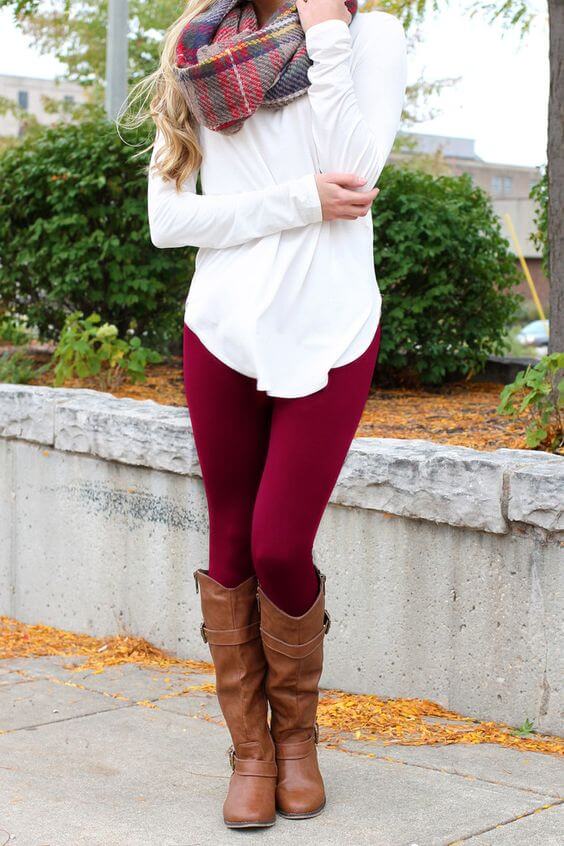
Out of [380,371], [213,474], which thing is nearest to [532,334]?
[380,371]

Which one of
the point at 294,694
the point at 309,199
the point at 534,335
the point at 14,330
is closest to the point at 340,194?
the point at 309,199

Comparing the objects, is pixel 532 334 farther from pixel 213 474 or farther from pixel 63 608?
pixel 213 474

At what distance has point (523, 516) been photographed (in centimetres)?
330

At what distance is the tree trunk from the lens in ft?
16.2

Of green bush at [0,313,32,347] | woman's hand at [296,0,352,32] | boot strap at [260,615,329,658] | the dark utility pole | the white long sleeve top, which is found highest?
the dark utility pole

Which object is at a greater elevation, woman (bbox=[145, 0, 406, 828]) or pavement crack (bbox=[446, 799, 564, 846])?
woman (bbox=[145, 0, 406, 828])

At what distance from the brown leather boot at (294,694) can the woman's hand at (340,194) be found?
2.95 feet

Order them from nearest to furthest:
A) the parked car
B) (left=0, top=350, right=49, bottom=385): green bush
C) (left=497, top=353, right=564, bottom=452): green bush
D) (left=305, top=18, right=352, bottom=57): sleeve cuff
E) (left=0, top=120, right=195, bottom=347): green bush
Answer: (left=305, top=18, right=352, bottom=57): sleeve cuff
(left=497, top=353, right=564, bottom=452): green bush
(left=0, top=350, right=49, bottom=385): green bush
(left=0, top=120, right=195, bottom=347): green bush
the parked car

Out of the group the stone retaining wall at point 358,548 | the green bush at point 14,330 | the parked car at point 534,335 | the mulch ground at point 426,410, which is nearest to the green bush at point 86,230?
the green bush at point 14,330

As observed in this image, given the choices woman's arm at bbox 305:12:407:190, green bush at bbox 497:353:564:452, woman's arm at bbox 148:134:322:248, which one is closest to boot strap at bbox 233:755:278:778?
woman's arm at bbox 148:134:322:248

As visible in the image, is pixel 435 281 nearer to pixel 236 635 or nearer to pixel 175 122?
pixel 175 122

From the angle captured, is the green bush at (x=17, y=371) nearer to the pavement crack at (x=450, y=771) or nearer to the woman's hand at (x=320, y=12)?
the pavement crack at (x=450, y=771)

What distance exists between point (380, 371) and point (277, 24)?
14.5 ft

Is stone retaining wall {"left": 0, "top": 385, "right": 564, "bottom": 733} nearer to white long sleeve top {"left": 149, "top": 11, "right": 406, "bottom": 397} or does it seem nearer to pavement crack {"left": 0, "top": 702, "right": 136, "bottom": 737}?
pavement crack {"left": 0, "top": 702, "right": 136, "bottom": 737}
